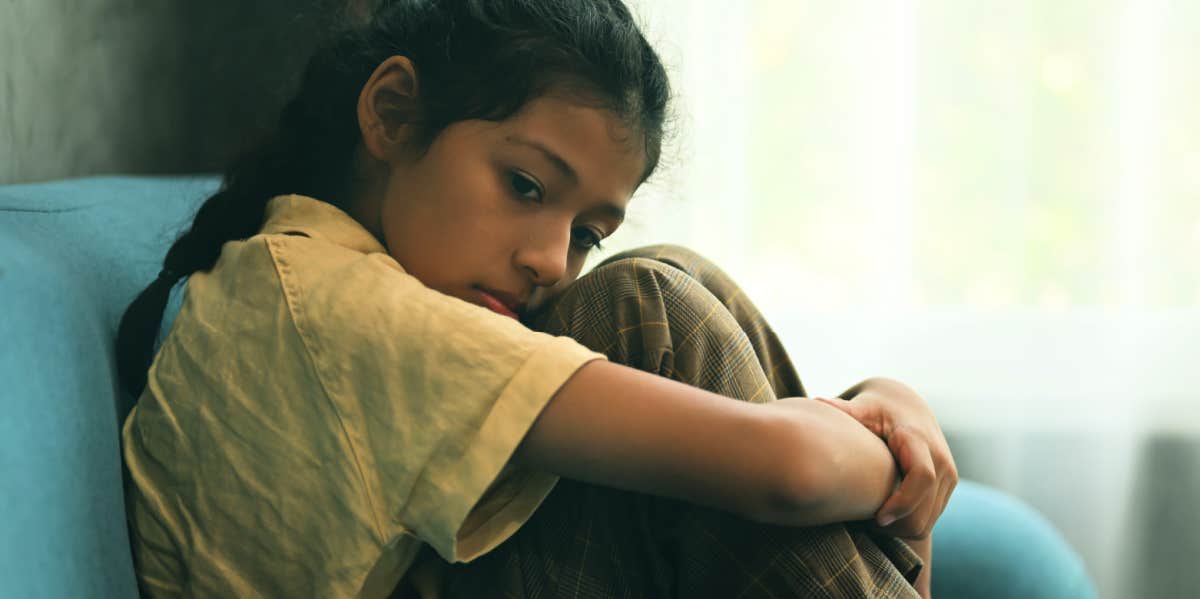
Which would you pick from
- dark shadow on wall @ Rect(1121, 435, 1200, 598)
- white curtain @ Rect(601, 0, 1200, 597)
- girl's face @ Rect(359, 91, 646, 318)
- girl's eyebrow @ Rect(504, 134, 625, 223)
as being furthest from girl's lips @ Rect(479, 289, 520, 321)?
dark shadow on wall @ Rect(1121, 435, 1200, 598)

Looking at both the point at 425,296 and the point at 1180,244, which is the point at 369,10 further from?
the point at 1180,244

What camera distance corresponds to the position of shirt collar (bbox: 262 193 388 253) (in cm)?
70

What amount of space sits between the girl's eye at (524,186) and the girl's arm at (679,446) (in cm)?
22

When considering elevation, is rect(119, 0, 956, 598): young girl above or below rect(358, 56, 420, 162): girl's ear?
below

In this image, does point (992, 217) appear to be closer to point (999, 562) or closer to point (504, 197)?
point (999, 562)

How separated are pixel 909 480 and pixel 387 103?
490 millimetres

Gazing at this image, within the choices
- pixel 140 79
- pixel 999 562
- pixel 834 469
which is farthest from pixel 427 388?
pixel 140 79

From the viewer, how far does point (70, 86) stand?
1.05m

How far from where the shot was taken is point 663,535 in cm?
68

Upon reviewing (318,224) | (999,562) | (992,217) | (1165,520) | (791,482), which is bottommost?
(1165,520)

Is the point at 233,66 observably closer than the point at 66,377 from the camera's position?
No

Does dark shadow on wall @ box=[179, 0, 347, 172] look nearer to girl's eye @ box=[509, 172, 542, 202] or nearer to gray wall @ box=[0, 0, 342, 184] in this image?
gray wall @ box=[0, 0, 342, 184]

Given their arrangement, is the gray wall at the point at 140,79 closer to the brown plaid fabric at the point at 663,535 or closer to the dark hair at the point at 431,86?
the dark hair at the point at 431,86

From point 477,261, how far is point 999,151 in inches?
42.4
